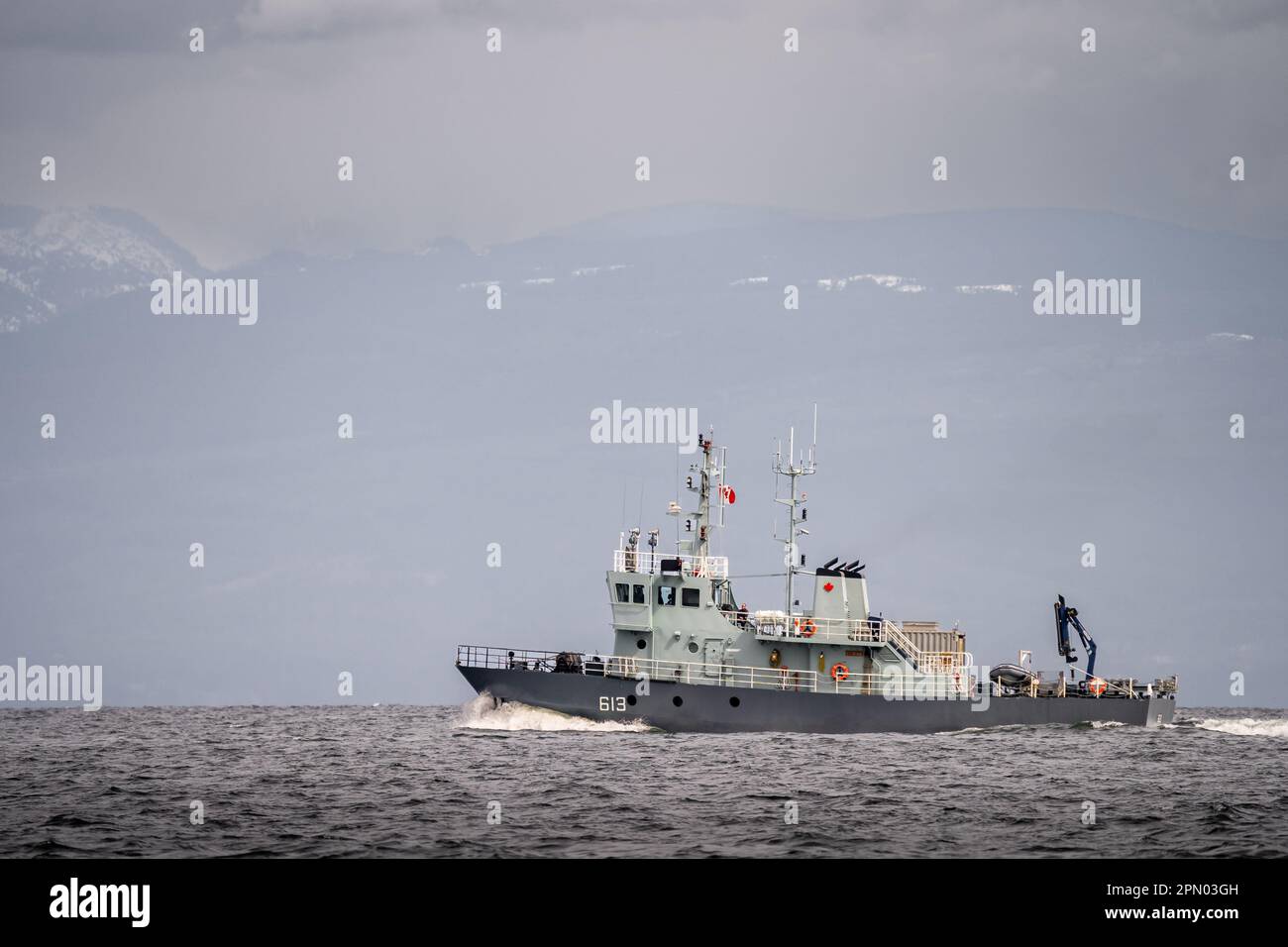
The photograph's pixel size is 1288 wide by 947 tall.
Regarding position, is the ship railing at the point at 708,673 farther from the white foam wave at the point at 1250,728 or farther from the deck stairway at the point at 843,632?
the white foam wave at the point at 1250,728

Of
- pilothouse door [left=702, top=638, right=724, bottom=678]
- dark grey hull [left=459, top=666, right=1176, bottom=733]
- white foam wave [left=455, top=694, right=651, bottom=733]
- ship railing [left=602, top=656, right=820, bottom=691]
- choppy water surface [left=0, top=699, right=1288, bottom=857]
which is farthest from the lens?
pilothouse door [left=702, top=638, right=724, bottom=678]

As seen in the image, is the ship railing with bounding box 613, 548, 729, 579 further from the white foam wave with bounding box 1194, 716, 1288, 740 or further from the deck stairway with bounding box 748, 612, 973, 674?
the white foam wave with bounding box 1194, 716, 1288, 740

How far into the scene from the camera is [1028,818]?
34.8 m

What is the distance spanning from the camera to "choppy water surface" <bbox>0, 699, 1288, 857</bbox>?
30.5 m

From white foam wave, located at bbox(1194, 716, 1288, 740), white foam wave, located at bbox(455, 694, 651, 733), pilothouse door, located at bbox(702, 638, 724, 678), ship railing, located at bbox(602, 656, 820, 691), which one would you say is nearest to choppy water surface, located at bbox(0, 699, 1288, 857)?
white foam wave, located at bbox(455, 694, 651, 733)

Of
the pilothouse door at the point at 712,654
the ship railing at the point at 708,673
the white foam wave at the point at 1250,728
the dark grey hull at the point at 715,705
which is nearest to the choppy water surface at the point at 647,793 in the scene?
the dark grey hull at the point at 715,705

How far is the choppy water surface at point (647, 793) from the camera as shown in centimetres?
3045

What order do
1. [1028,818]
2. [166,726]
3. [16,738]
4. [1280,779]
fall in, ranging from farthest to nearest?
[166,726] < [16,738] < [1280,779] < [1028,818]

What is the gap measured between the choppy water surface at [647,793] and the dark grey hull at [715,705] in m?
0.77

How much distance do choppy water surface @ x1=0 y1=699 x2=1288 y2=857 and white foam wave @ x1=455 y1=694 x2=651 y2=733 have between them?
0.10m

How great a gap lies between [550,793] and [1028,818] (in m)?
11.7
